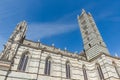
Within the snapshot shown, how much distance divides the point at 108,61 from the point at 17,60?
17130 millimetres

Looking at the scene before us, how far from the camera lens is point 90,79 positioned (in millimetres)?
22328

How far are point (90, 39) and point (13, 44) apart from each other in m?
18.8

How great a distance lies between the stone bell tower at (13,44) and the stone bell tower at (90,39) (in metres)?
16.1

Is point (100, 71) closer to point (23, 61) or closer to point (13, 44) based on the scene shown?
point (23, 61)

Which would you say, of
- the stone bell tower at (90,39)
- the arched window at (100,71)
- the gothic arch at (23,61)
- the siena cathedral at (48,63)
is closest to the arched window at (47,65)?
the siena cathedral at (48,63)

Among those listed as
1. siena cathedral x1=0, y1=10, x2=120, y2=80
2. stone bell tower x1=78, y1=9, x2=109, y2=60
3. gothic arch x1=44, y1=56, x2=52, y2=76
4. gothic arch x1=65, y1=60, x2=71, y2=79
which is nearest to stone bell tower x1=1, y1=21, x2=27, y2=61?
siena cathedral x1=0, y1=10, x2=120, y2=80

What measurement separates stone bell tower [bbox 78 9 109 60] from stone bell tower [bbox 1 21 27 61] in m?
16.1

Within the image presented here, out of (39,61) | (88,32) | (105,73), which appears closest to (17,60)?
(39,61)

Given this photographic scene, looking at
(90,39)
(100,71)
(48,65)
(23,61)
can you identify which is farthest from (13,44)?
(90,39)

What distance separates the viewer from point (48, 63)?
818 inches

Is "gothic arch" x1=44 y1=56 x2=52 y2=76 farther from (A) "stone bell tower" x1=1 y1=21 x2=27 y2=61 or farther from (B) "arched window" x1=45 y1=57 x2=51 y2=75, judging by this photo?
(A) "stone bell tower" x1=1 y1=21 x2=27 y2=61

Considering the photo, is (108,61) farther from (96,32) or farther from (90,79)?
(96,32)

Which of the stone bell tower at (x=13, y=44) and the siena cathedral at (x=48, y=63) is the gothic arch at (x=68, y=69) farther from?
the stone bell tower at (x=13, y=44)

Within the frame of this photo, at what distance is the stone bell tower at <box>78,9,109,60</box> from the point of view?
26.2 m
